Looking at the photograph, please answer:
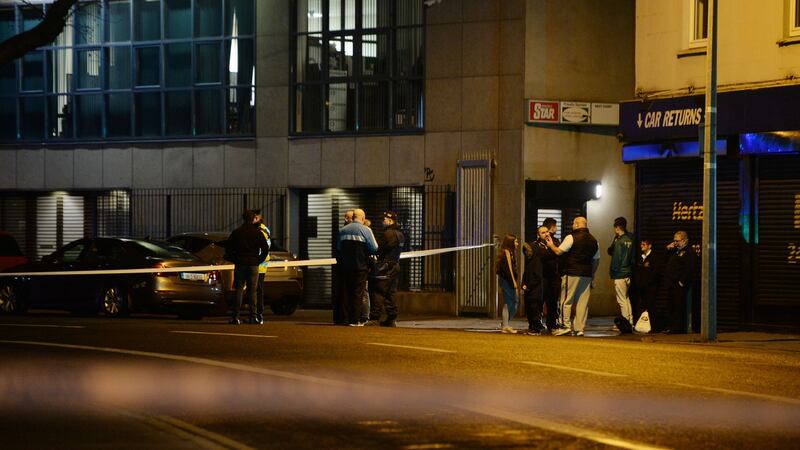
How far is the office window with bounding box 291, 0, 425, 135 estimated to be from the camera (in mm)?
31000

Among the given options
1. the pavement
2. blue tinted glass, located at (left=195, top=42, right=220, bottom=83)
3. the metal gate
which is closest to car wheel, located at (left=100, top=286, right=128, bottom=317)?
the pavement

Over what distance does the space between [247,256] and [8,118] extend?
16.0m

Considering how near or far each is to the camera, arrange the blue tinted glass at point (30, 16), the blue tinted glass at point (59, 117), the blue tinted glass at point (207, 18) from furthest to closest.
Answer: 1. the blue tinted glass at point (30, 16)
2. the blue tinted glass at point (59, 117)
3. the blue tinted glass at point (207, 18)

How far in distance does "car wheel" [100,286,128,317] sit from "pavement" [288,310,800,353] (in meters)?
3.37

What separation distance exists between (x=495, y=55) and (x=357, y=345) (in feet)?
44.6

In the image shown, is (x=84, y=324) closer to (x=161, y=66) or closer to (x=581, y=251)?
(x=581, y=251)

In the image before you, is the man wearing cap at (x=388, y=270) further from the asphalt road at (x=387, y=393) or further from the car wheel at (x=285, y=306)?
the asphalt road at (x=387, y=393)

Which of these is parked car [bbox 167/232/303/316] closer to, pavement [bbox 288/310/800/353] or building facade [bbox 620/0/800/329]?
pavement [bbox 288/310/800/353]

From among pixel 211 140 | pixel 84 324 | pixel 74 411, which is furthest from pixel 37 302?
pixel 74 411

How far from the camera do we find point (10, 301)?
27203mm

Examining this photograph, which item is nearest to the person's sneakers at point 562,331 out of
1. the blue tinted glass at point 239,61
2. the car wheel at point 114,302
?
the car wheel at point 114,302

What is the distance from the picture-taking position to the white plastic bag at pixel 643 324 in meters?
22.5

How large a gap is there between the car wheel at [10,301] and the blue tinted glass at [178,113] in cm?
775

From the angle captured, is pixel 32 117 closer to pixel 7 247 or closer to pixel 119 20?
pixel 119 20
